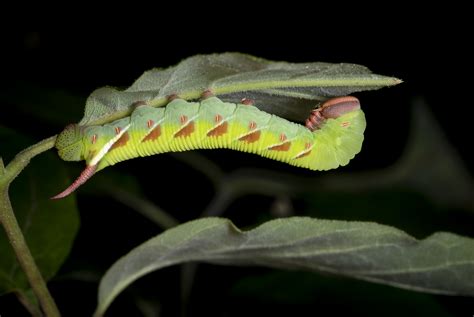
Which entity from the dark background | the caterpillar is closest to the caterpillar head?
the caterpillar

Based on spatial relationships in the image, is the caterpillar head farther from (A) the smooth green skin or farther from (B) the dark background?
(B) the dark background

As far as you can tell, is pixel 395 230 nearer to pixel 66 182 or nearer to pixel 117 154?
pixel 117 154

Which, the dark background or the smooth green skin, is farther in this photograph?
the dark background

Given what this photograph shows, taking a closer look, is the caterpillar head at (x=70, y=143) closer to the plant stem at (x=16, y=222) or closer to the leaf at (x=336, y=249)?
the plant stem at (x=16, y=222)

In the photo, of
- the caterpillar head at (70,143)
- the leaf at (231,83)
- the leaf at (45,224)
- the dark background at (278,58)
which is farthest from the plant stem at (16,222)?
the dark background at (278,58)

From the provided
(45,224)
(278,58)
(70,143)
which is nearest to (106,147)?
(70,143)

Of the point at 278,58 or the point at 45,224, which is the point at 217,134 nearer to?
the point at 45,224
